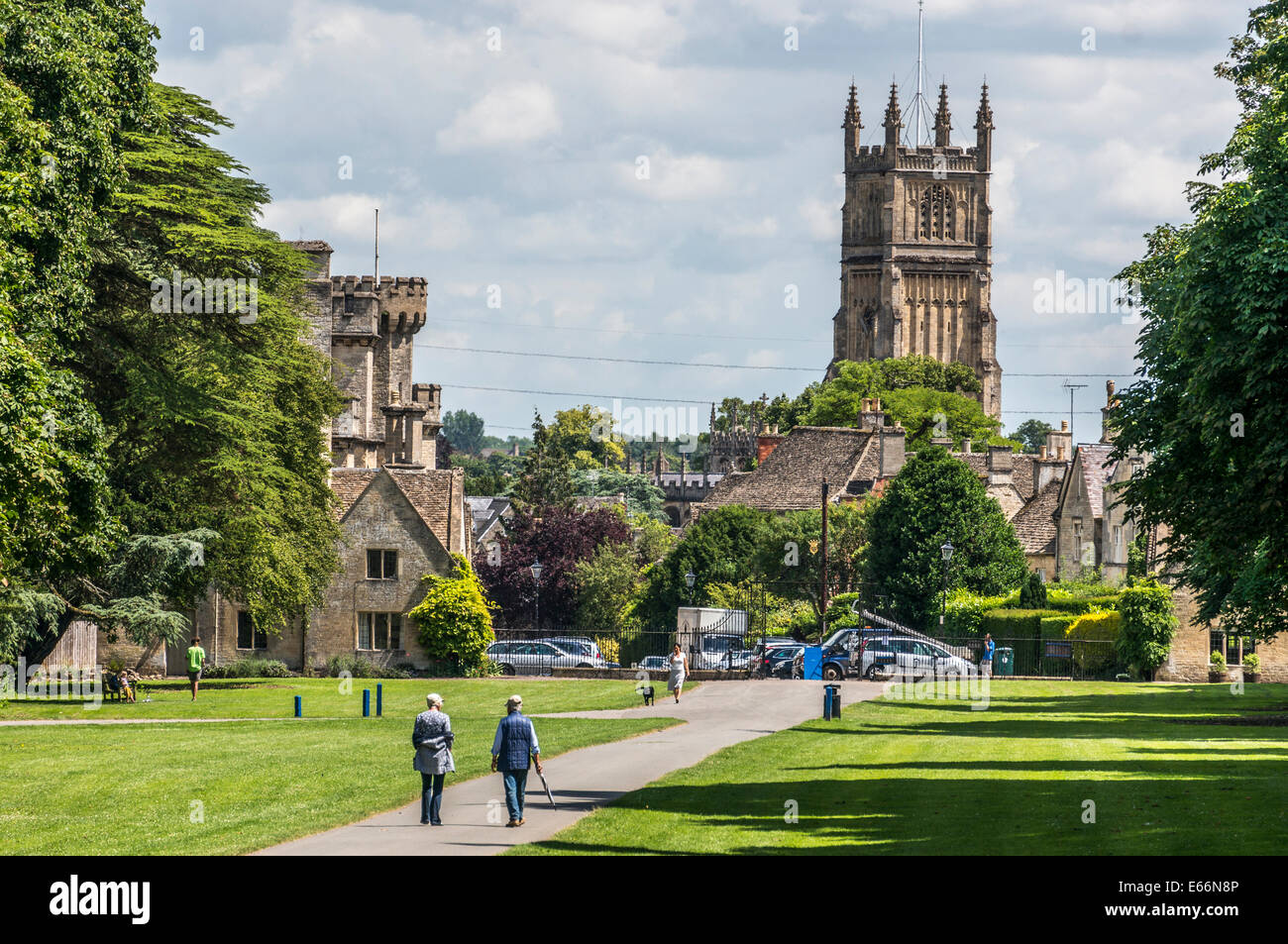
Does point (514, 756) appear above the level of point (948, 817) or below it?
above

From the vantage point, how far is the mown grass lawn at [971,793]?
57.9 ft

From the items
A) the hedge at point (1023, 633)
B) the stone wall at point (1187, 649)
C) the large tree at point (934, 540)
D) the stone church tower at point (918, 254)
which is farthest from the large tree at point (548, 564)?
the stone church tower at point (918, 254)

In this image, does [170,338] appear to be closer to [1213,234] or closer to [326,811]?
[326,811]

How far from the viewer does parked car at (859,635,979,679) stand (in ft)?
170

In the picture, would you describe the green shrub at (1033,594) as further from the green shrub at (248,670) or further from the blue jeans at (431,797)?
the blue jeans at (431,797)

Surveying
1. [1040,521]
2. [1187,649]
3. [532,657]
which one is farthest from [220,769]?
[1040,521]

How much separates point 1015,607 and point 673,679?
2339 cm

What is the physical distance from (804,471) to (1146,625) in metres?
46.1

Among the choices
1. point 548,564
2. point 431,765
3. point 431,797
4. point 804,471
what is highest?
point 804,471

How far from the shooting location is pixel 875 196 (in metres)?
179

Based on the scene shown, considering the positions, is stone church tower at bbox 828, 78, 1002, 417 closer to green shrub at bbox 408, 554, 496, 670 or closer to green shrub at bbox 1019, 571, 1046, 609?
green shrub at bbox 1019, 571, 1046, 609

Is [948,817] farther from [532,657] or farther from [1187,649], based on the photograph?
[532,657]

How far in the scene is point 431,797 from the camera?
64.2 ft
